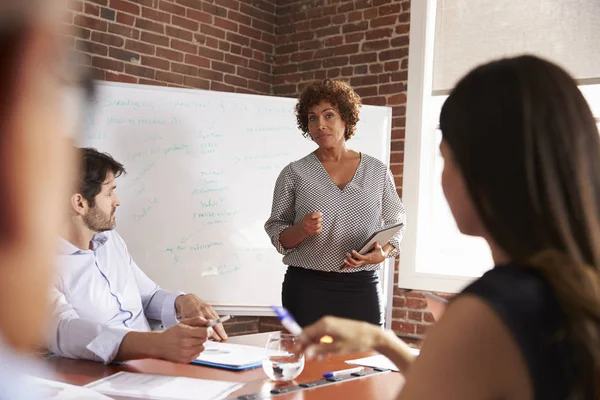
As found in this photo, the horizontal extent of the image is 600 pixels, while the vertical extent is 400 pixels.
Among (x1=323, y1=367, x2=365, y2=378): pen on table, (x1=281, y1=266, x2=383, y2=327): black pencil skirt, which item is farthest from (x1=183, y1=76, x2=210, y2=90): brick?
(x1=323, y1=367, x2=365, y2=378): pen on table

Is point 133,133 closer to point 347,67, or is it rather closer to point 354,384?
point 347,67

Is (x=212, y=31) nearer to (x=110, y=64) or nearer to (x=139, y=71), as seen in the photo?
(x=139, y=71)

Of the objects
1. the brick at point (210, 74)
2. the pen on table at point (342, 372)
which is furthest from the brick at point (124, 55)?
the pen on table at point (342, 372)

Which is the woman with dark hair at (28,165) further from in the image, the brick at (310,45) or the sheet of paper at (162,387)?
the brick at (310,45)

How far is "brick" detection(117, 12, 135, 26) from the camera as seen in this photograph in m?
4.11

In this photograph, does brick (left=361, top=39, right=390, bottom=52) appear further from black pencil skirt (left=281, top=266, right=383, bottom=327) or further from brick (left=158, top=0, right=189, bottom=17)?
black pencil skirt (left=281, top=266, right=383, bottom=327)

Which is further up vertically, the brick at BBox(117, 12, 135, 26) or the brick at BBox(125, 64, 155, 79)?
the brick at BBox(117, 12, 135, 26)

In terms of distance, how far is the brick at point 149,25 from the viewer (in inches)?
165

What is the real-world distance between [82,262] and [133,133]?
158cm

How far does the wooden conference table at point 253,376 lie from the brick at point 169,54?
115 inches

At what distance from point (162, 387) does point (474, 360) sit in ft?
2.87

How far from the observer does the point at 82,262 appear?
2.12 metres

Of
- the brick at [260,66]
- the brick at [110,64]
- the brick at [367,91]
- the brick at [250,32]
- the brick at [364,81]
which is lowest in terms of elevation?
the brick at [367,91]

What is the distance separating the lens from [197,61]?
4.52m
